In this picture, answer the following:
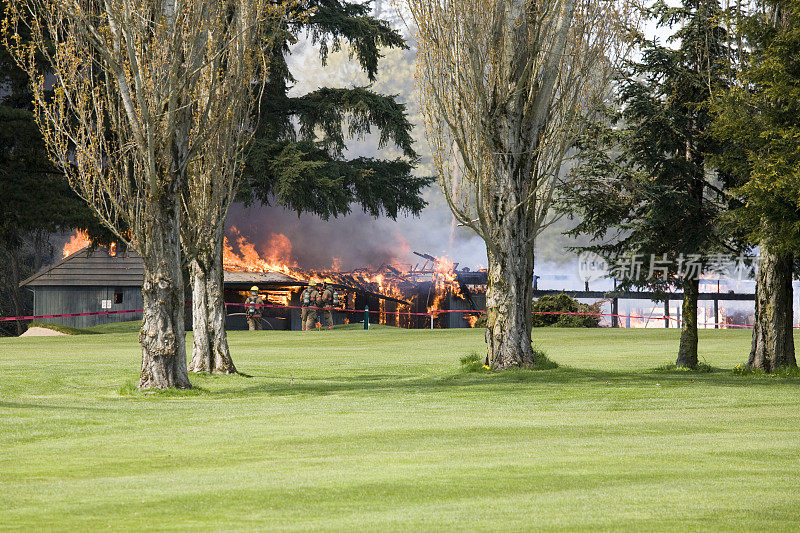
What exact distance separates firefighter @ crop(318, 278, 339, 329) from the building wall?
31.9ft

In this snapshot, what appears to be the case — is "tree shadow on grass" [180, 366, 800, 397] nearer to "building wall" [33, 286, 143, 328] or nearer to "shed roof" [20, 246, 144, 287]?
"shed roof" [20, 246, 144, 287]

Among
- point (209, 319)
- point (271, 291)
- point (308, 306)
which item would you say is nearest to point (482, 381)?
Answer: point (209, 319)

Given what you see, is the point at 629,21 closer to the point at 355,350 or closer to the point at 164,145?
the point at 164,145

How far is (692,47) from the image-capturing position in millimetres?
22500

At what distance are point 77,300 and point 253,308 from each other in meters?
10.8

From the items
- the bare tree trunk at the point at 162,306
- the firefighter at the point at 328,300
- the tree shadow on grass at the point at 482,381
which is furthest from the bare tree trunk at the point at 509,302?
the firefighter at the point at 328,300

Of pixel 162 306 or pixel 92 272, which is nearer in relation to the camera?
pixel 162 306

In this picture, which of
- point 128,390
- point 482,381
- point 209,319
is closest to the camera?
point 128,390

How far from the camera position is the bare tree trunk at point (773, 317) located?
20.5m

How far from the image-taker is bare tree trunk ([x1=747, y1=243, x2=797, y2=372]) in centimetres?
2048

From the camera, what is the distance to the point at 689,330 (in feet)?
74.9

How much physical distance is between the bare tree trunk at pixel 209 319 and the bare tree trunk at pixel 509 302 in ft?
17.3

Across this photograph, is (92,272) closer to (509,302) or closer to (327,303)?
(327,303)

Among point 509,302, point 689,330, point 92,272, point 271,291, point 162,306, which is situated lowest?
point 689,330
